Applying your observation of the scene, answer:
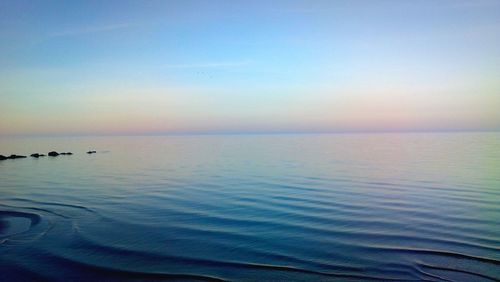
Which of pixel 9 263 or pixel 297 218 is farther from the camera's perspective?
pixel 297 218

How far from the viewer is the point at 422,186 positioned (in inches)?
1363

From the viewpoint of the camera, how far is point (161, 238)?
17.6m

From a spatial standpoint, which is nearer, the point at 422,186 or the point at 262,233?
the point at 262,233

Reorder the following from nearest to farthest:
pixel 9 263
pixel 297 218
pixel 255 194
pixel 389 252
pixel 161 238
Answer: pixel 9 263, pixel 389 252, pixel 161 238, pixel 297 218, pixel 255 194

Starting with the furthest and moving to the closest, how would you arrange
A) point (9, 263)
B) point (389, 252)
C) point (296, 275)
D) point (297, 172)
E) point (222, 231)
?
point (297, 172), point (222, 231), point (389, 252), point (9, 263), point (296, 275)

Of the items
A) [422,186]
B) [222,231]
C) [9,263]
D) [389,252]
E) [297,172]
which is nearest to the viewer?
[9,263]

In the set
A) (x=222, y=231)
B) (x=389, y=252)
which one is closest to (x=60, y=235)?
(x=222, y=231)

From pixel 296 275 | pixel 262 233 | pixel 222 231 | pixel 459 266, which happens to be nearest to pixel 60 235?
pixel 222 231

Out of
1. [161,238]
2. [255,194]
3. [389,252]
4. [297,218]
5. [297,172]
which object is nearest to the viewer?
[389,252]

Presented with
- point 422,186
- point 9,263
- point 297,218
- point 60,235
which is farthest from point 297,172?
point 9,263

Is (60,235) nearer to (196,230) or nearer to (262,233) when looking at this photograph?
(196,230)

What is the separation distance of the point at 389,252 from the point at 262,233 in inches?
238

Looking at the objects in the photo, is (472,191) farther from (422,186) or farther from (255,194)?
(255,194)

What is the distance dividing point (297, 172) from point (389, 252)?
3134cm
